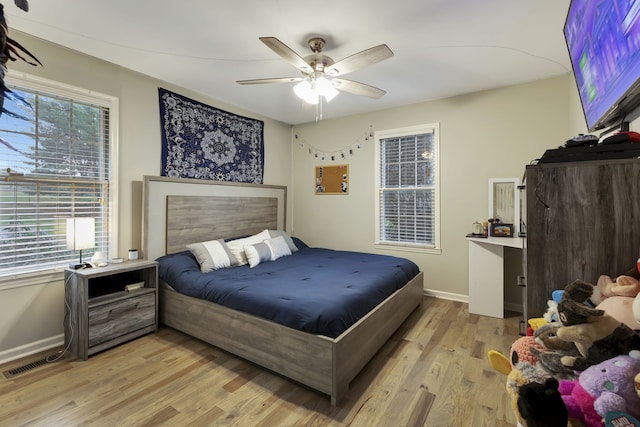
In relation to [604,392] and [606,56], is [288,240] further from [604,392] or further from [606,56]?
[604,392]

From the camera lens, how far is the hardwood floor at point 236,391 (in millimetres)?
1741

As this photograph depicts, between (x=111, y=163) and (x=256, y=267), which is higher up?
(x=111, y=163)

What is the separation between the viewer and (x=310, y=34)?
236 centimetres

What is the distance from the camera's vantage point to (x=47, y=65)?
253 centimetres

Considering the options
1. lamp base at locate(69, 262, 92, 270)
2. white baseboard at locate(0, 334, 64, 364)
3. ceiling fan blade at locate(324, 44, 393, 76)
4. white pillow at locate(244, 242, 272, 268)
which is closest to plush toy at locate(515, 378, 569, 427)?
ceiling fan blade at locate(324, 44, 393, 76)

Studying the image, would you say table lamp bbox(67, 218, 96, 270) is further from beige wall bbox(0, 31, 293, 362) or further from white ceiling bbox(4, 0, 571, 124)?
white ceiling bbox(4, 0, 571, 124)

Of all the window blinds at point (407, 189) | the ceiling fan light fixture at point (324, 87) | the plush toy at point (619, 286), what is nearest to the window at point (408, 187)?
the window blinds at point (407, 189)

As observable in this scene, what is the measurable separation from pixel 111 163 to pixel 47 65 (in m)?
0.92

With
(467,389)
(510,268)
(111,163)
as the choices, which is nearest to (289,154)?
(111,163)

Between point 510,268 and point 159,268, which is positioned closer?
point 159,268

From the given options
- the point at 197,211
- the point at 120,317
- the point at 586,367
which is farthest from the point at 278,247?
the point at 586,367

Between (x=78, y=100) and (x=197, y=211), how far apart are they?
155cm

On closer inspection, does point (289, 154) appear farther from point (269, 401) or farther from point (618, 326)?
point (618, 326)

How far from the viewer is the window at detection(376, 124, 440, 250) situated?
13.0 ft
